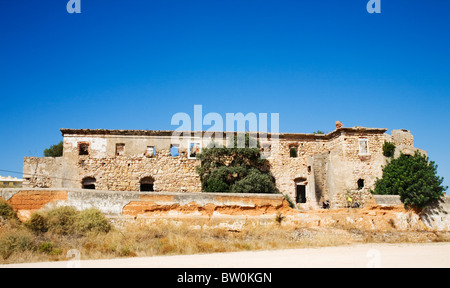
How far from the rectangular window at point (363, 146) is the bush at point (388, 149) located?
1.10 meters

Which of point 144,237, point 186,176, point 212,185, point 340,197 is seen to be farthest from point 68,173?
point 340,197

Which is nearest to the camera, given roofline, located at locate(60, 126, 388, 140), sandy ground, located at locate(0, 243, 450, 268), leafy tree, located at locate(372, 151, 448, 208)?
sandy ground, located at locate(0, 243, 450, 268)

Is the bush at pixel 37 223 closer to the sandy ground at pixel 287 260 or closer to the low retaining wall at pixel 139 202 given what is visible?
the low retaining wall at pixel 139 202

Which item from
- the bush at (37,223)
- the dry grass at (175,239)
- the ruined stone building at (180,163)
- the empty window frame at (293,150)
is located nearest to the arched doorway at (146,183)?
the ruined stone building at (180,163)

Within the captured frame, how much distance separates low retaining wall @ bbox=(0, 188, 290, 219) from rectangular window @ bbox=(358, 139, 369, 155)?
1147 centimetres

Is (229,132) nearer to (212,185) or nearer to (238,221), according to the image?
(212,185)

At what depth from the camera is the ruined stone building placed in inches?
1041

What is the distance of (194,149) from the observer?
27.9 m

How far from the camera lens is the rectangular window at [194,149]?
91.2 ft

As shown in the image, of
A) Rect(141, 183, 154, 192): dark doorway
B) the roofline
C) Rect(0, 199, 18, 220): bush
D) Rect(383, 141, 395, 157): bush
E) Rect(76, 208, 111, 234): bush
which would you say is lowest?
Rect(76, 208, 111, 234): bush

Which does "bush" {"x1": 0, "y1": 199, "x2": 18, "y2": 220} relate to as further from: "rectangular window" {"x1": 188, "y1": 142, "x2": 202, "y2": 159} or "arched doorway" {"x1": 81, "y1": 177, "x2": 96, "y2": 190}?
"rectangular window" {"x1": 188, "y1": 142, "x2": 202, "y2": 159}

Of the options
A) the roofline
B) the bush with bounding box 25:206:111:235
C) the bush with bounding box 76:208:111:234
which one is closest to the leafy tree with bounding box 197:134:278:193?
the roofline
